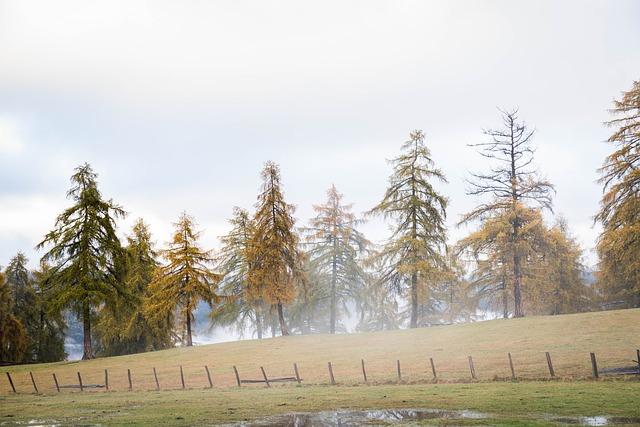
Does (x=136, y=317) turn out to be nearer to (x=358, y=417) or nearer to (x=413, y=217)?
(x=413, y=217)

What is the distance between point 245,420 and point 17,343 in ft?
151

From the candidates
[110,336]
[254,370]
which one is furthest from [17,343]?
[254,370]

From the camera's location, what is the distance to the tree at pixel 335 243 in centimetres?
5766

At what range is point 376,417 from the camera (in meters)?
17.3

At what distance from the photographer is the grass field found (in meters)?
19.3

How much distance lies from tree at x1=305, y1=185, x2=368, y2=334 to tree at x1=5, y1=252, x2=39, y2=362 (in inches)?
1274

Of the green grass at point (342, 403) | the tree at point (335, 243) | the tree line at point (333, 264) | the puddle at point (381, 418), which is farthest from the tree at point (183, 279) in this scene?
the puddle at point (381, 418)

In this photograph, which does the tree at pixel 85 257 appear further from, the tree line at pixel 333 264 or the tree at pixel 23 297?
the tree at pixel 23 297

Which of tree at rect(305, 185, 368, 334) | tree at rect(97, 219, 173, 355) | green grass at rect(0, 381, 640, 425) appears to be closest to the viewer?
green grass at rect(0, 381, 640, 425)

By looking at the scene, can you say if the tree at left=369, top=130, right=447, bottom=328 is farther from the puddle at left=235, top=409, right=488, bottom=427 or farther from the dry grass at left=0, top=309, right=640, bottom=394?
the puddle at left=235, top=409, right=488, bottom=427

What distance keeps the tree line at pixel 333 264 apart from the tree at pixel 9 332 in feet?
0.43

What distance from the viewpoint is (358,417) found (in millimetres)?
17453

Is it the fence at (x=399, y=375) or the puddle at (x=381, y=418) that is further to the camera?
the fence at (x=399, y=375)

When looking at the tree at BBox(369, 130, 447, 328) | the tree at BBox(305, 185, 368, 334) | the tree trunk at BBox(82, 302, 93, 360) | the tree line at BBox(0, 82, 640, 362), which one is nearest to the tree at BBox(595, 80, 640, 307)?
the tree line at BBox(0, 82, 640, 362)
